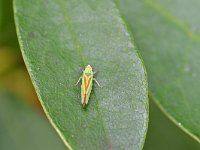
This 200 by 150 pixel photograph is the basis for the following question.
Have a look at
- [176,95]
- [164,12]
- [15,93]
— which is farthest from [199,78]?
[15,93]

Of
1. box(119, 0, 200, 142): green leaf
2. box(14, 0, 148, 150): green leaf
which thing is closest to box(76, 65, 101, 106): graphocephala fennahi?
box(14, 0, 148, 150): green leaf

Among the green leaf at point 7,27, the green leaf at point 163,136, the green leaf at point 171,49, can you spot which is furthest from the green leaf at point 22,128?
the green leaf at point 171,49

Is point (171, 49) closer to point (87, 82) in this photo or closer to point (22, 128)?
point (87, 82)

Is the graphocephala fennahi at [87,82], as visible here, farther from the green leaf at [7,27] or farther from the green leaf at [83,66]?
the green leaf at [7,27]

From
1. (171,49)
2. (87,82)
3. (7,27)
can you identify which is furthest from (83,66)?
(7,27)

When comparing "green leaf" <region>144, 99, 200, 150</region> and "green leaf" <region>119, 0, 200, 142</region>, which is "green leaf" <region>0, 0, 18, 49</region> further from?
"green leaf" <region>144, 99, 200, 150</region>
